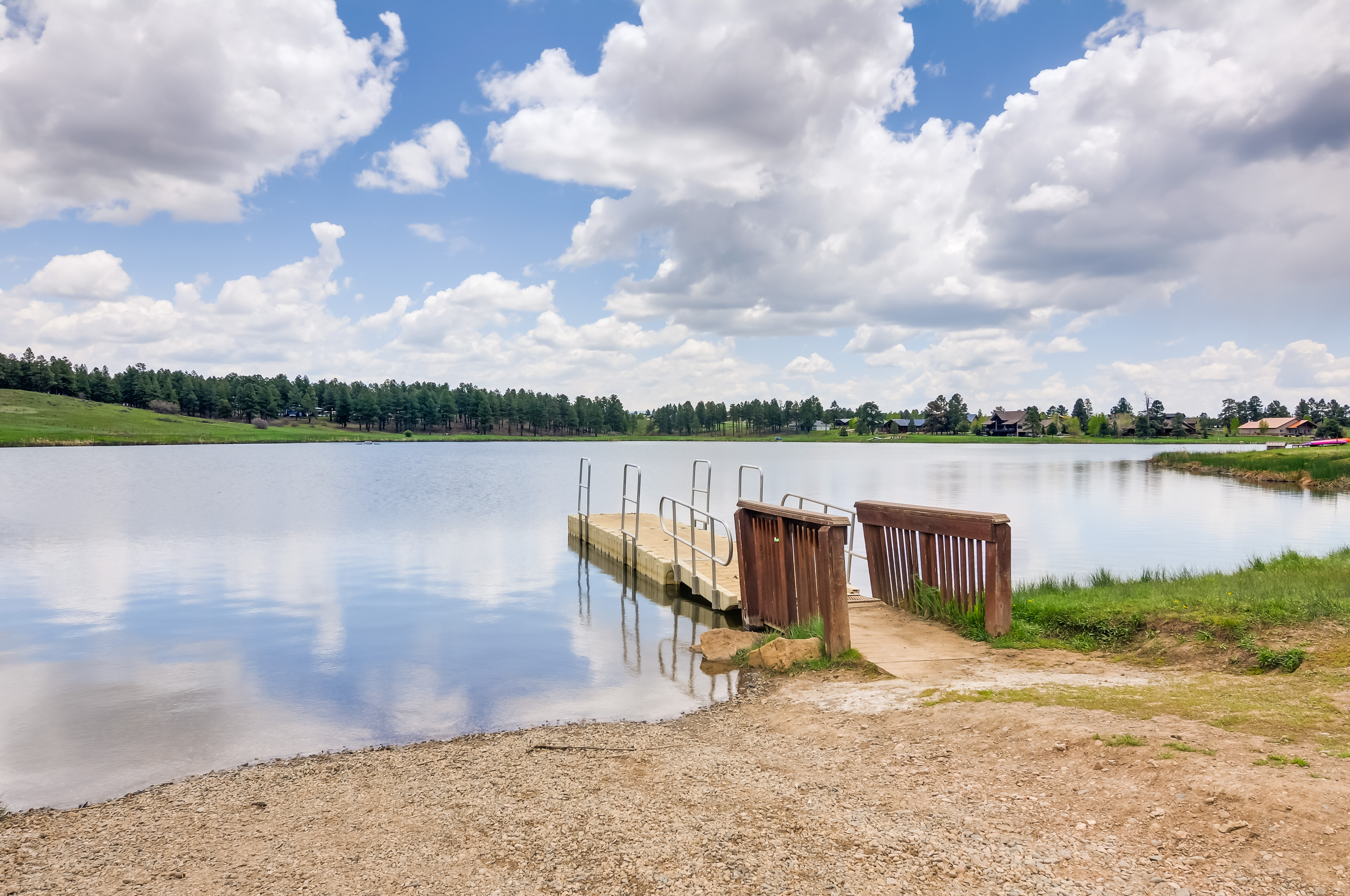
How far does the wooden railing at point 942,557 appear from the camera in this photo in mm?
8109

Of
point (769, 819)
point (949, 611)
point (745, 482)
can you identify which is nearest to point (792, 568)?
point (949, 611)

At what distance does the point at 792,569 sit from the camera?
9.34m

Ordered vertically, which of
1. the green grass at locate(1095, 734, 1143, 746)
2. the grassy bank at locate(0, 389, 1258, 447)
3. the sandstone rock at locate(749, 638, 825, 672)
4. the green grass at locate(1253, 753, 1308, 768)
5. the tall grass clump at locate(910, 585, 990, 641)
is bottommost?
the sandstone rock at locate(749, 638, 825, 672)

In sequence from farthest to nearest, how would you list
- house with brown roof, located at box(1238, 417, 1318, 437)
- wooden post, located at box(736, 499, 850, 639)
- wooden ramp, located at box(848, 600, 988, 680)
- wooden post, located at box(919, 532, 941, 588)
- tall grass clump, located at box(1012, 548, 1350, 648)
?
house with brown roof, located at box(1238, 417, 1318, 437), wooden post, located at box(919, 532, 941, 588), wooden post, located at box(736, 499, 850, 639), wooden ramp, located at box(848, 600, 988, 680), tall grass clump, located at box(1012, 548, 1350, 648)

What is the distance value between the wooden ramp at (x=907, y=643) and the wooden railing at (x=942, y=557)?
32cm

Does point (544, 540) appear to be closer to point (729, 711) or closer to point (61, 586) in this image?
point (61, 586)

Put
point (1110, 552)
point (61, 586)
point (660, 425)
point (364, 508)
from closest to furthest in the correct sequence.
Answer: point (61, 586), point (1110, 552), point (364, 508), point (660, 425)

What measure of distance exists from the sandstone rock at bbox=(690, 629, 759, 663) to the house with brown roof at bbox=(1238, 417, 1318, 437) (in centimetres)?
16306

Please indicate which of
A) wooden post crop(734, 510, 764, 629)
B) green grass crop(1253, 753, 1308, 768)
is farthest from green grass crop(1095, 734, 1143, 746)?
wooden post crop(734, 510, 764, 629)

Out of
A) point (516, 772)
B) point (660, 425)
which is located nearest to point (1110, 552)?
point (516, 772)

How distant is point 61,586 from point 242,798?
1318cm

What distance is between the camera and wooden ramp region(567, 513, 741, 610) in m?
12.8

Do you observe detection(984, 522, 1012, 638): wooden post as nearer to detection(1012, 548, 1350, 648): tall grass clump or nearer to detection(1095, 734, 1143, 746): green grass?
detection(1012, 548, 1350, 648): tall grass clump

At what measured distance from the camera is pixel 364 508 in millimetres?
29781
